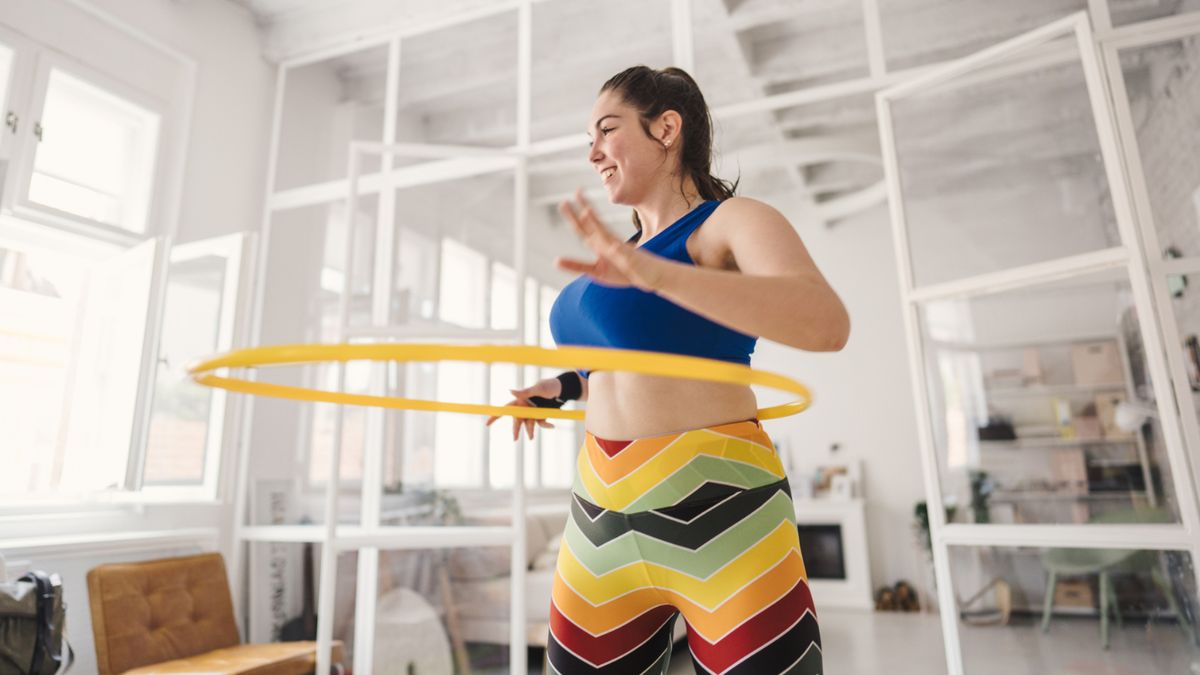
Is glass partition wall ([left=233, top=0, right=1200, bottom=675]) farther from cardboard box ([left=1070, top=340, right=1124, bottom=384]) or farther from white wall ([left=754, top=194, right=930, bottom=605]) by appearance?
white wall ([left=754, top=194, right=930, bottom=605])

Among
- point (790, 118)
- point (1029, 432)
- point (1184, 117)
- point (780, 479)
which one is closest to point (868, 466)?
point (790, 118)

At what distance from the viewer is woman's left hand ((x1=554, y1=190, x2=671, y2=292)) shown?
0.69 meters

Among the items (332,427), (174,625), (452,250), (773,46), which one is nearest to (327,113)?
(452,250)

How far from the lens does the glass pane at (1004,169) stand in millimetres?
2639

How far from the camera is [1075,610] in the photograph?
96.0 inches

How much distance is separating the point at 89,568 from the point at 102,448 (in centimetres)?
50

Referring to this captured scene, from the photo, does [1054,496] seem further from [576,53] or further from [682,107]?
[576,53]

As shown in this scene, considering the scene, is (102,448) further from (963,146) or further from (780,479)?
(963,146)

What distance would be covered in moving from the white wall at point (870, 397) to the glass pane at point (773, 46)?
375 centimetres

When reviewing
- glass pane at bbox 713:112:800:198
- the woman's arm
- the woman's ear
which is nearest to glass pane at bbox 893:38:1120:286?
glass pane at bbox 713:112:800:198

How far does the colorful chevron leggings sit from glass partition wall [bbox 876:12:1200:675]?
2.06 metres

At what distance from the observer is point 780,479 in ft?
3.27

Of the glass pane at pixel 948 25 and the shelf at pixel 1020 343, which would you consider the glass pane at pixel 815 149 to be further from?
the shelf at pixel 1020 343

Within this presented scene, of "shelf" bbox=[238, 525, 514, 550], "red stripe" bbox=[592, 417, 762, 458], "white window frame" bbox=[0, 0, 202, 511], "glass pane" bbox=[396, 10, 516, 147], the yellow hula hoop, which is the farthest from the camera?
"glass pane" bbox=[396, 10, 516, 147]
